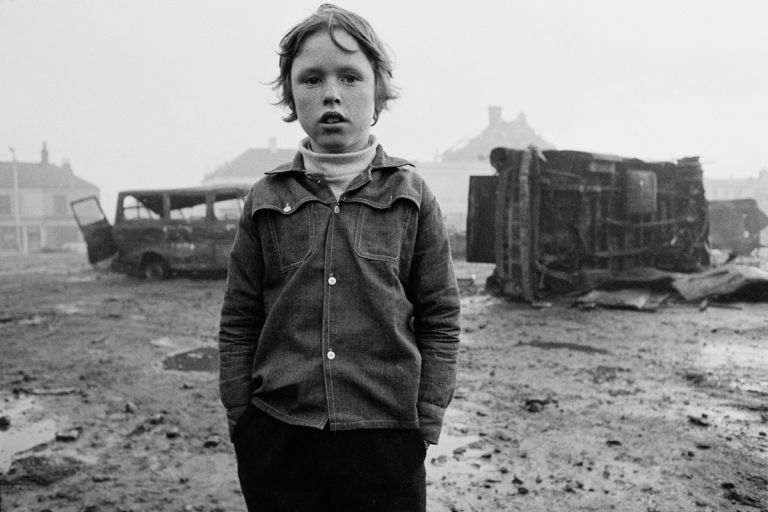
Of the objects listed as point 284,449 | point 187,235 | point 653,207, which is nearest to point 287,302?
point 284,449

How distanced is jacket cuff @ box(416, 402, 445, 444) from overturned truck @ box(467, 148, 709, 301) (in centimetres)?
815

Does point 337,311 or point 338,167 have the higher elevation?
point 338,167

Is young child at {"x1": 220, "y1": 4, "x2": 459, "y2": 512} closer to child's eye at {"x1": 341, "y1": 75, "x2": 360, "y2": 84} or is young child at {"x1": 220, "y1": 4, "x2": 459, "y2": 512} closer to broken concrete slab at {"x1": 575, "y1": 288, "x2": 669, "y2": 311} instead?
child's eye at {"x1": 341, "y1": 75, "x2": 360, "y2": 84}

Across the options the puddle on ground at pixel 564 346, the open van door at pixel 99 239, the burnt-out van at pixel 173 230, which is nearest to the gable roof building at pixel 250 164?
the open van door at pixel 99 239

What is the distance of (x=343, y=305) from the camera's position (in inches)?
58.1

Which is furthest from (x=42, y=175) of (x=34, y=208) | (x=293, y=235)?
(x=293, y=235)

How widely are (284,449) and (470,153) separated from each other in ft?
155

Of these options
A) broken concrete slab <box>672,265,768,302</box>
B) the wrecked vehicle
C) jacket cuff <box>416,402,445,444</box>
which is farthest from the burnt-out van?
the wrecked vehicle

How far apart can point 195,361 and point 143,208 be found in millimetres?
9261

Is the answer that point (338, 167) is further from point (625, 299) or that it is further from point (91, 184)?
point (91, 184)

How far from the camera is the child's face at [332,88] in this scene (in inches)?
58.7

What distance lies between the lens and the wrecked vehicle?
17.6m

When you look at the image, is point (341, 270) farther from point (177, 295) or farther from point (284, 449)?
point (177, 295)

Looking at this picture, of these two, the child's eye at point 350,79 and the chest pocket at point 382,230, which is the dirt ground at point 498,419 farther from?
the child's eye at point 350,79
